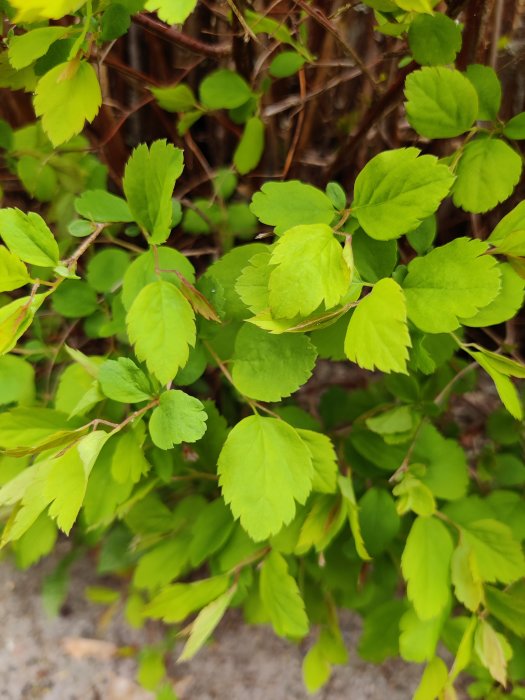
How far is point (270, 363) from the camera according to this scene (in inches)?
20.2

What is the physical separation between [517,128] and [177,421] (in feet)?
1.38

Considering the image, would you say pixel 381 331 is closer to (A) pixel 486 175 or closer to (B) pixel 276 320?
(B) pixel 276 320

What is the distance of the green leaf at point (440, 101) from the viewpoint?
0.53 m

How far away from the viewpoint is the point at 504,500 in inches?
→ 28.9

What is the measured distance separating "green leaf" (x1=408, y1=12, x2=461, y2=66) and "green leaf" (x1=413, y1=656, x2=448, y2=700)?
64 centimetres

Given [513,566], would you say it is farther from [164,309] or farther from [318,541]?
[164,309]

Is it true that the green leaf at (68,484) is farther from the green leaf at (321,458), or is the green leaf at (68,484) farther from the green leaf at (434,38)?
the green leaf at (434,38)

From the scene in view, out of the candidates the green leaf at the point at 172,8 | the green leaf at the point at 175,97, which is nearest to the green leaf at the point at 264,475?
the green leaf at the point at 172,8

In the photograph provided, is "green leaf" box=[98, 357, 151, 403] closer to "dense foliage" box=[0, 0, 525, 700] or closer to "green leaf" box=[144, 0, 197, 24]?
"dense foliage" box=[0, 0, 525, 700]

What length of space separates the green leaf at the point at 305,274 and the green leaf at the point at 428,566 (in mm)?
330

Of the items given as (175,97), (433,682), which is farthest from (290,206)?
(433,682)

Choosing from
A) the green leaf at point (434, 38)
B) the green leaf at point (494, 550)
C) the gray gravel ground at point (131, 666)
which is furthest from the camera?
the gray gravel ground at point (131, 666)

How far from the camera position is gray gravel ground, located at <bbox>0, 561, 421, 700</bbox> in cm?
89

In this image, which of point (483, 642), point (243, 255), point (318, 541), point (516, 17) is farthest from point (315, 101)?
point (483, 642)
